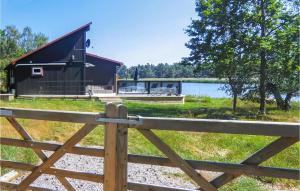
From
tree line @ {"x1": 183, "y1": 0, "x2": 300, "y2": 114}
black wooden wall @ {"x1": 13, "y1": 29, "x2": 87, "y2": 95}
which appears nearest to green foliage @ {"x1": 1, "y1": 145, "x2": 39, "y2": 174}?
tree line @ {"x1": 183, "y1": 0, "x2": 300, "y2": 114}

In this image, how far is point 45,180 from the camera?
5957 mm

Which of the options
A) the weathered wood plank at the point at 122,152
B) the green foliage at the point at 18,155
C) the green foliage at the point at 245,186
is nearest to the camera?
the weathered wood plank at the point at 122,152

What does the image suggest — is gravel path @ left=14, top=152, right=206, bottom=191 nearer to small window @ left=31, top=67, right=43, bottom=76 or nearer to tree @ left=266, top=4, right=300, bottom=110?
tree @ left=266, top=4, right=300, bottom=110

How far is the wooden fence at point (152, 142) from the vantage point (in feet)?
8.74

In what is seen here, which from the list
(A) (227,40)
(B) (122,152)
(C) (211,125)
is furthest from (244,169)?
(A) (227,40)

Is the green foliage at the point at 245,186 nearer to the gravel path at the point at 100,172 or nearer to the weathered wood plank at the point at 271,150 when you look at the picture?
the gravel path at the point at 100,172

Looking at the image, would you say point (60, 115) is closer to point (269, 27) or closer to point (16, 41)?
point (269, 27)

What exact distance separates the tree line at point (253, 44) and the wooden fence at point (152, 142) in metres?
14.9

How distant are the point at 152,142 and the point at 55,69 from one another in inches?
960

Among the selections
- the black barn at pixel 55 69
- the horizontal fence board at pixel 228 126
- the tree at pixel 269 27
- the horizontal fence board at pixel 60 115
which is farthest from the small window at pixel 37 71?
the horizontal fence board at pixel 228 126

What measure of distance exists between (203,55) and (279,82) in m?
4.21

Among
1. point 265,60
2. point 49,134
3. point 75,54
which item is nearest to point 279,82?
point 265,60

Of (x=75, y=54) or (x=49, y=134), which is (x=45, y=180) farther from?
(x=75, y=54)

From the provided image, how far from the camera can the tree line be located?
17.6 meters
